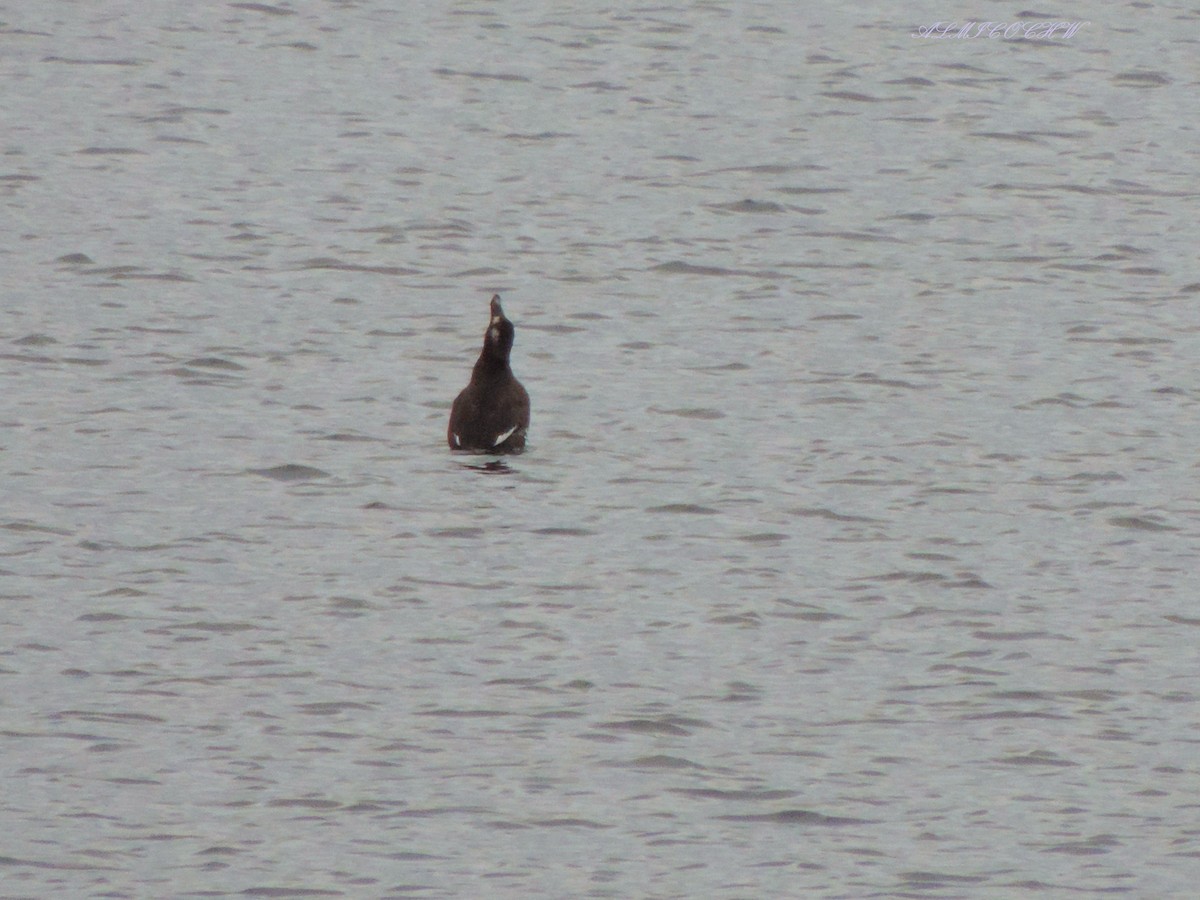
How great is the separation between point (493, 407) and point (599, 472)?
2.68 ft

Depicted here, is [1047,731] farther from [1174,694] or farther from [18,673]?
[18,673]

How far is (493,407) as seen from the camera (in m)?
15.9

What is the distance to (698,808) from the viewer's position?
11.0 metres

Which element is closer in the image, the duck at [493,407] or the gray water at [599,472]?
the gray water at [599,472]

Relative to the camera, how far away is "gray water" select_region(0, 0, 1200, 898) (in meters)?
10.9

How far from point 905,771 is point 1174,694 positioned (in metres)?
1.75

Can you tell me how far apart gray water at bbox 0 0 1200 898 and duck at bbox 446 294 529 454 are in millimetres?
245

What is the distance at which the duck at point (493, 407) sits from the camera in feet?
52.2

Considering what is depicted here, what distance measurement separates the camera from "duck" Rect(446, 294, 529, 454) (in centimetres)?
1591

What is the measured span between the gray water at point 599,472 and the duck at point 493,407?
0.80 feet

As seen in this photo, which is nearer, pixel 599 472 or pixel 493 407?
pixel 599 472

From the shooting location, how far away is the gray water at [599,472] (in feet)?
35.7

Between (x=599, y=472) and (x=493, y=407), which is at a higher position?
(x=493, y=407)

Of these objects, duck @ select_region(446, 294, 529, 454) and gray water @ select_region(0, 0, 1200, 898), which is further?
duck @ select_region(446, 294, 529, 454)
